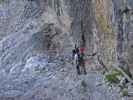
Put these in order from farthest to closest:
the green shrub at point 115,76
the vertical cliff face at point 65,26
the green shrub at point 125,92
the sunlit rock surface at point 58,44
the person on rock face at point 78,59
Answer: the vertical cliff face at point 65,26 → the person on rock face at point 78,59 → the sunlit rock surface at point 58,44 → the green shrub at point 115,76 → the green shrub at point 125,92

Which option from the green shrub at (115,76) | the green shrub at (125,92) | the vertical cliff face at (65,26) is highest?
the vertical cliff face at (65,26)

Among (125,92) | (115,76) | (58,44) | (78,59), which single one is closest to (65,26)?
(58,44)

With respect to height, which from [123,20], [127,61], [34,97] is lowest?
[34,97]

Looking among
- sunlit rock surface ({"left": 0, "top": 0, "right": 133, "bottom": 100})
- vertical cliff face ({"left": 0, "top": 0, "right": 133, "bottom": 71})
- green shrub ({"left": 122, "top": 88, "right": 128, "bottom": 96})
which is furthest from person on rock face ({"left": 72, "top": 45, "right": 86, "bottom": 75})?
green shrub ({"left": 122, "top": 88, "right": 128, "bottom": 96})

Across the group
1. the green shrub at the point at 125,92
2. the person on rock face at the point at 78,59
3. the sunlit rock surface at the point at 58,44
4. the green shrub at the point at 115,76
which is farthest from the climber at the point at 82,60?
the green shrub at the point at 125,92

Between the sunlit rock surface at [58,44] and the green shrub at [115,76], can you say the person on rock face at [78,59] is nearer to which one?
the sunlit rock surface at [58,44]

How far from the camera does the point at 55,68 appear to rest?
1487cm

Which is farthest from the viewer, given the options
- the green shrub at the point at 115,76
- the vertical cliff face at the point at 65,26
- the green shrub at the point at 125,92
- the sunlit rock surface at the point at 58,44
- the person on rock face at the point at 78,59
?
the vertical cliff face at the point at 65,26

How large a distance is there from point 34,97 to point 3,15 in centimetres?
1114

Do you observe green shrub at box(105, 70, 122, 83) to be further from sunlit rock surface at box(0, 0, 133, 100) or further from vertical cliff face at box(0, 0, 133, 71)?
vertical cliff face at box(0, 0, 133, 71)

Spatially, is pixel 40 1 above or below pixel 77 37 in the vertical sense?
above

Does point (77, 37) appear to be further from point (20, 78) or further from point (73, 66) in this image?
point (20, 78)

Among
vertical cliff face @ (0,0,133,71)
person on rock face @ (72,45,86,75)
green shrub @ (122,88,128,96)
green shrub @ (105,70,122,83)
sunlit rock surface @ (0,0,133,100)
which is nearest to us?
green shrub @ (122,88,128,96)

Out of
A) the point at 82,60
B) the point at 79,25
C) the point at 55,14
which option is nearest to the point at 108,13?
the point at 79,25
